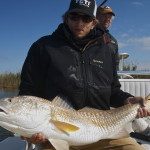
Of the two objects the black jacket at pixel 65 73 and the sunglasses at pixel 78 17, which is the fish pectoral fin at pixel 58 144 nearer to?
the black jacket at pixel 65 73

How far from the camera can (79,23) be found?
127 inches

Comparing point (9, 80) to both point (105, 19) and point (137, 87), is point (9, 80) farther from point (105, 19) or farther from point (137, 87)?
point (137, 87)

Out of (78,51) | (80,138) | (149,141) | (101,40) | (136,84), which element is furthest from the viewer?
(136,84)

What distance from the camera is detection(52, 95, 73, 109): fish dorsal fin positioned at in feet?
9.04

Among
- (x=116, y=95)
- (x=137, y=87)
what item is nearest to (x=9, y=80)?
(x=137, y=87)

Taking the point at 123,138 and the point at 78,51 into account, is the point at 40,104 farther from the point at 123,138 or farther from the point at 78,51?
the point at 123,138

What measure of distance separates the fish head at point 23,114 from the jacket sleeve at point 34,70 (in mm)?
541

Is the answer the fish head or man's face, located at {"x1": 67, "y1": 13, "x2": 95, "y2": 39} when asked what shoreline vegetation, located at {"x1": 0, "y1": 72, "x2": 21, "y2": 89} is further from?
the fish head

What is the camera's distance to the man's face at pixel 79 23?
321cm

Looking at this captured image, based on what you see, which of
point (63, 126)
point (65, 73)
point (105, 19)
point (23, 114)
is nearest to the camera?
point (23, 114)

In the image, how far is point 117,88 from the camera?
142 inches

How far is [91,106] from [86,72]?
16.8 inches

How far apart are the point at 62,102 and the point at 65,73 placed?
391 mm

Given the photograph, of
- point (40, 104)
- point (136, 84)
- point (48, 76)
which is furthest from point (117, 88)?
point (136, 84)
